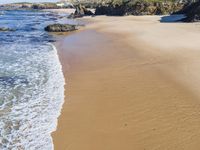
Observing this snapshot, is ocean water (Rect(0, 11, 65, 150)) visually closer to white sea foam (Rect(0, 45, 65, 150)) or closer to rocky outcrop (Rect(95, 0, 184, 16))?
white sea foam (Rect(0, 45, 65, 150))

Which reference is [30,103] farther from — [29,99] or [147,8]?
[147,8]

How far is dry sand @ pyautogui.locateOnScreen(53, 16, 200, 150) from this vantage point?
926cm

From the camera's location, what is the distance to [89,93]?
13.6 meters

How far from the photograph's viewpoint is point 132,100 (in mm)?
12312

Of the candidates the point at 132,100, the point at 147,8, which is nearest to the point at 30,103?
the point at 132,100

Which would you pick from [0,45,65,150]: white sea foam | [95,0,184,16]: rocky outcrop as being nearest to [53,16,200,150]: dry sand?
[0,45,65,150]: white sea foam

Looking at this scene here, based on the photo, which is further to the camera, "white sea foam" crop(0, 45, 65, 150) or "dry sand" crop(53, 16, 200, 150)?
"white sea foam" crop(0, 45, 65, 150)

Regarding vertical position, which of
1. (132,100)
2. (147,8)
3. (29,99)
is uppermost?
(132,100)

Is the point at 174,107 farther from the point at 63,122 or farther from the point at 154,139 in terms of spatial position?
the point at 63,122

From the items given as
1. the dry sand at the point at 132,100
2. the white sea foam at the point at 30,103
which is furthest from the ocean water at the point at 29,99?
the dry sand at the point at 132,100

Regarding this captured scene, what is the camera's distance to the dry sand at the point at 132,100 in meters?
9.26

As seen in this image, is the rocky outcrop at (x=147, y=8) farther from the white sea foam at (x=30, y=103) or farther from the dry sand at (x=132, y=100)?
the white sea foam at (x=30, y=103)

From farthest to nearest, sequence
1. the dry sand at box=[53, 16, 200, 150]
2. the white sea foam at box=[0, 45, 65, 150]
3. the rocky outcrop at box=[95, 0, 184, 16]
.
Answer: the rocky outcrop at box=[95, 0, 184, 16], the white sea foam at box=[0, 45, 65, 150], the dry sand at box=[53, 16, 200, 150]

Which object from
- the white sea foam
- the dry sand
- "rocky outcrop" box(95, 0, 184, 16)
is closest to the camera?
the dry sand
